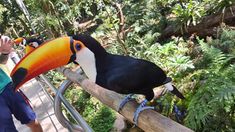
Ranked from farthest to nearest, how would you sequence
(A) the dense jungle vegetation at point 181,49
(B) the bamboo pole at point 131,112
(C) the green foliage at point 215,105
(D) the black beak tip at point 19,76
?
(A) the dense jungle vegetation at point 181,49
(C) the green foliage at point 215,105
(D) the black beak tip at point 19,76
(B) the bamboo pole at point 131,112

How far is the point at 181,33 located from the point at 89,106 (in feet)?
6.75

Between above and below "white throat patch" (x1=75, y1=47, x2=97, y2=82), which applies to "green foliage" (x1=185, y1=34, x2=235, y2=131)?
below

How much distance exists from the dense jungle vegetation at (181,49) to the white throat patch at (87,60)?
152 cm

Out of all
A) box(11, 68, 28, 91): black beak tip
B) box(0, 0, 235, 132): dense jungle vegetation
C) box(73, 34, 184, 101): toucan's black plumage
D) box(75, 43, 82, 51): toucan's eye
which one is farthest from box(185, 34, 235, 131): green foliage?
box(11, 68, 28, 91): black beak tip

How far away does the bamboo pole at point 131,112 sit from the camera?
1.14 metres

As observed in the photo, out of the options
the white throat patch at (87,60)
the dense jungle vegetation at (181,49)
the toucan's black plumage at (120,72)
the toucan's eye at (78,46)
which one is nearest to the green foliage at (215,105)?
the dense jungle vegetation at (181,49)

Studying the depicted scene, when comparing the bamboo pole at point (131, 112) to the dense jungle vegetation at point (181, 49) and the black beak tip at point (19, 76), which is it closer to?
the black beak tip at point (19, 76)

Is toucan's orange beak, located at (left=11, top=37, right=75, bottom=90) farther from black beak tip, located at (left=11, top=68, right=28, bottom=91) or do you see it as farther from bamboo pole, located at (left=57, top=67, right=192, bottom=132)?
bamboo pole, located at (left=57, top=67, right=192, bottom=132)

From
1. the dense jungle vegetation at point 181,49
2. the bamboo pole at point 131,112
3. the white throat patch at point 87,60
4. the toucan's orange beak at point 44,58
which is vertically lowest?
the dense jungle vegetation at point 181,49

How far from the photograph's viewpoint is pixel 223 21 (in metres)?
5.16

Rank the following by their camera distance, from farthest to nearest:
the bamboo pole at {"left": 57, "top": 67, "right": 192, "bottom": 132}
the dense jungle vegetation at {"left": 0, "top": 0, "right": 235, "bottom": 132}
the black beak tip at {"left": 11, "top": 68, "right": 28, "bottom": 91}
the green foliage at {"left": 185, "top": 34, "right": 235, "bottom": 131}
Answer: the dense jungle vegetation at {"left": 0, "top": 0, "right": 235, "bottom": 132} → the green foliage at {"left": 185, "top": 34, "right": 235, "bottom": 131} → the black beak tip at {"left": 11, "top": 68, "right": 28, "bottom": 91} → the bamboo pole at {"left": 57, "top": 67, "right": 192, "bottom": 132}

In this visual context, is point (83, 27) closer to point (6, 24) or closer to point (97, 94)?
point (6, 24)

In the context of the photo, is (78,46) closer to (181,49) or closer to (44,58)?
(44,58)

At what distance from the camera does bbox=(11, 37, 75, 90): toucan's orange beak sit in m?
1.52
